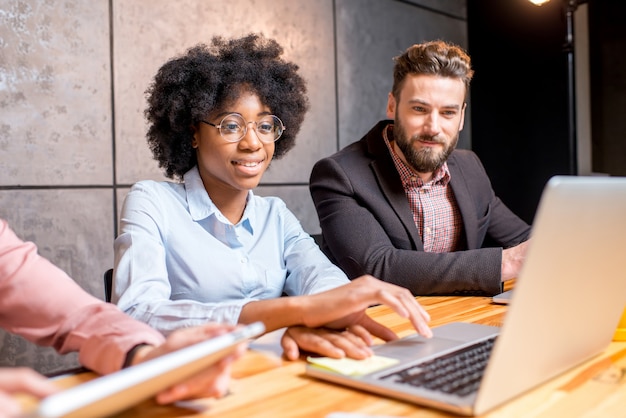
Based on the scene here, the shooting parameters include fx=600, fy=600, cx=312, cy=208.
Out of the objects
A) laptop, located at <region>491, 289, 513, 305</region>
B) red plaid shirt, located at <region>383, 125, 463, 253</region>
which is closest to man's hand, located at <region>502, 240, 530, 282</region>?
laptop, located at <region>491, 289, 513, 305</region>

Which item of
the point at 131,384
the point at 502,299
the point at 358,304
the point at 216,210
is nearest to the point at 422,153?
the point at 502,299

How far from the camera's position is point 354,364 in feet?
3.09

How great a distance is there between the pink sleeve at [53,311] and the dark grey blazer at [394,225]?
1041 mm

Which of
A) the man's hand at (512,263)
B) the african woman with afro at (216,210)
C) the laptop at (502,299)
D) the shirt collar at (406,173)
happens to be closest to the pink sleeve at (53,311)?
the african woman with afro at (216,210)

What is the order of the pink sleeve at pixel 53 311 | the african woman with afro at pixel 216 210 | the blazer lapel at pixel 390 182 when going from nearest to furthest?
1. the pink sleeve at pixel 53 311
2. the african woman with afro at pixel 216 210
3. the blazer lapel at pixel 390 182

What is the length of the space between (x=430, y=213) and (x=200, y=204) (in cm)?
104

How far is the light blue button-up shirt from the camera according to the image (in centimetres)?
138

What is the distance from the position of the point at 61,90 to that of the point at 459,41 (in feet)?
10.3

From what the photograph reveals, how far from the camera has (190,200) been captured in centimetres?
169

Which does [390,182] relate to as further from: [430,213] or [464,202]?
[464,202]

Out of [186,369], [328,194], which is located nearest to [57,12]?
[328,194]

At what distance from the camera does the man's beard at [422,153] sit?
236 centimetres

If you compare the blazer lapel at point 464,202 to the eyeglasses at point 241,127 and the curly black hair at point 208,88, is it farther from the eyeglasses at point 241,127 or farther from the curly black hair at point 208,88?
the eyeglasses at point 241,127

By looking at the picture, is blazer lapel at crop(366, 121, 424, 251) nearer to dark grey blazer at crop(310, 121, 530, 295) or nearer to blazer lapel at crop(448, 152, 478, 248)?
dark grey blazer at crop(310, 121, 530, 295)
